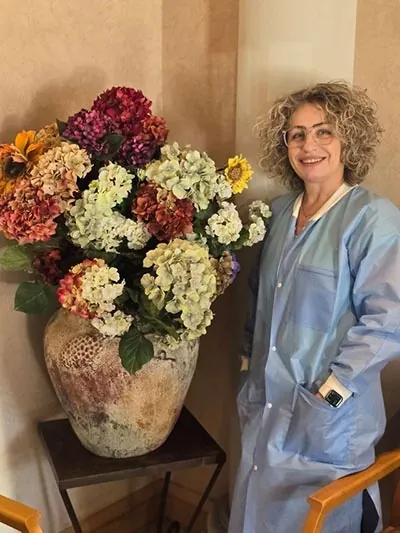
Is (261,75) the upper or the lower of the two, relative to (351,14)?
lower

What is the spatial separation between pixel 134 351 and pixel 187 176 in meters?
0.40

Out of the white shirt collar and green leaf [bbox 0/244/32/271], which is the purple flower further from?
the white shirt collar

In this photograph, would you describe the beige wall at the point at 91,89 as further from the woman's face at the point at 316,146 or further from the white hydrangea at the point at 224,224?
the white hydrangea at the point at 224,224

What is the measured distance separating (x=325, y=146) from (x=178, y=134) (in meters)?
0.66

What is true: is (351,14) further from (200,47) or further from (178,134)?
(178,134)

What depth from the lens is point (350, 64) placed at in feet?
5.82

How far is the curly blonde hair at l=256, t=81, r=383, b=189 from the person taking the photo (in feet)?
5.20

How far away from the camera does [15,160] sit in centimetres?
154

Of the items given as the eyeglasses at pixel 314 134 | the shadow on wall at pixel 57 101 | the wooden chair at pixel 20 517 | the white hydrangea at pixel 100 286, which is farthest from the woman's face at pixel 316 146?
the wooden chair at pixel 20 517

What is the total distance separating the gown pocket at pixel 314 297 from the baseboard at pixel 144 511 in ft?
3.12

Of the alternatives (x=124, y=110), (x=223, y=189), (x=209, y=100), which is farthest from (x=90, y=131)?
(x=209, y=100)

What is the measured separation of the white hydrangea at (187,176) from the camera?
147 cm

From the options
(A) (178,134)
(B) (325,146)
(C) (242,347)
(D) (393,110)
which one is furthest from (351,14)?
(C) (242,347)

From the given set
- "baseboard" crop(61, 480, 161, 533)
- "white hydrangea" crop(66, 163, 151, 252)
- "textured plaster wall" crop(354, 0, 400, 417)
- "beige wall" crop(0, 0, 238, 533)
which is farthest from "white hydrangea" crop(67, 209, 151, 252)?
"baseboard" crop(61, 480, 161, 533)
